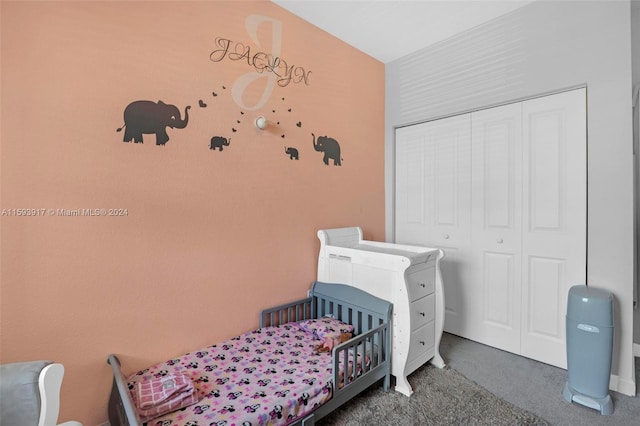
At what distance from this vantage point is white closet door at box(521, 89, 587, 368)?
82.4 inches

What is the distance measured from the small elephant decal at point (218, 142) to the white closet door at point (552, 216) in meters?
2.30

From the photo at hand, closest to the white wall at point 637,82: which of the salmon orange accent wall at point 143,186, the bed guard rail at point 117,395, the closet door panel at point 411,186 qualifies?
A: the closet door panel at point 411,186

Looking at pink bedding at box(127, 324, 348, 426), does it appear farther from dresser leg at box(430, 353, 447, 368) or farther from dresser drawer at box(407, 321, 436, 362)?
dresser leg at box(430, 353, 447, 368)

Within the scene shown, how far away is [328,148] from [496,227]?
1602mm

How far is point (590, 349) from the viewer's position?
1.75 metres

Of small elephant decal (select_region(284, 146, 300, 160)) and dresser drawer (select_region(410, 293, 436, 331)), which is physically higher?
small elephant decal (select_region(284, 146, 300, 160))

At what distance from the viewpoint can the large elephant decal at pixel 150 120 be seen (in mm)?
1607

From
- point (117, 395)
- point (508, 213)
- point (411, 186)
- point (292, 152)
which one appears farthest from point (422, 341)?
point (117, 395)

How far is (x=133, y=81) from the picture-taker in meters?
1.62

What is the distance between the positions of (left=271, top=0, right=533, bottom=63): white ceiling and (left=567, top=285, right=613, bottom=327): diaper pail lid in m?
2.16

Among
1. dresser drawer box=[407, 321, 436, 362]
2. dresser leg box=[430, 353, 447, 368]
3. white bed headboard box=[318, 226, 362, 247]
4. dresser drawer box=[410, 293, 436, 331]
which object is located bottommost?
dresser leg box=[430, 353, 447, 368]

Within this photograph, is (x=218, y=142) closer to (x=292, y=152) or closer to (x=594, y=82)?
(x=292, y=152)

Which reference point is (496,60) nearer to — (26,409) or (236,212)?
(236,212)

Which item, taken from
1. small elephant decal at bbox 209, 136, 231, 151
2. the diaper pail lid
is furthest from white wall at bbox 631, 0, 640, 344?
small elephant decal at bbox 209, 136, 231, 151
